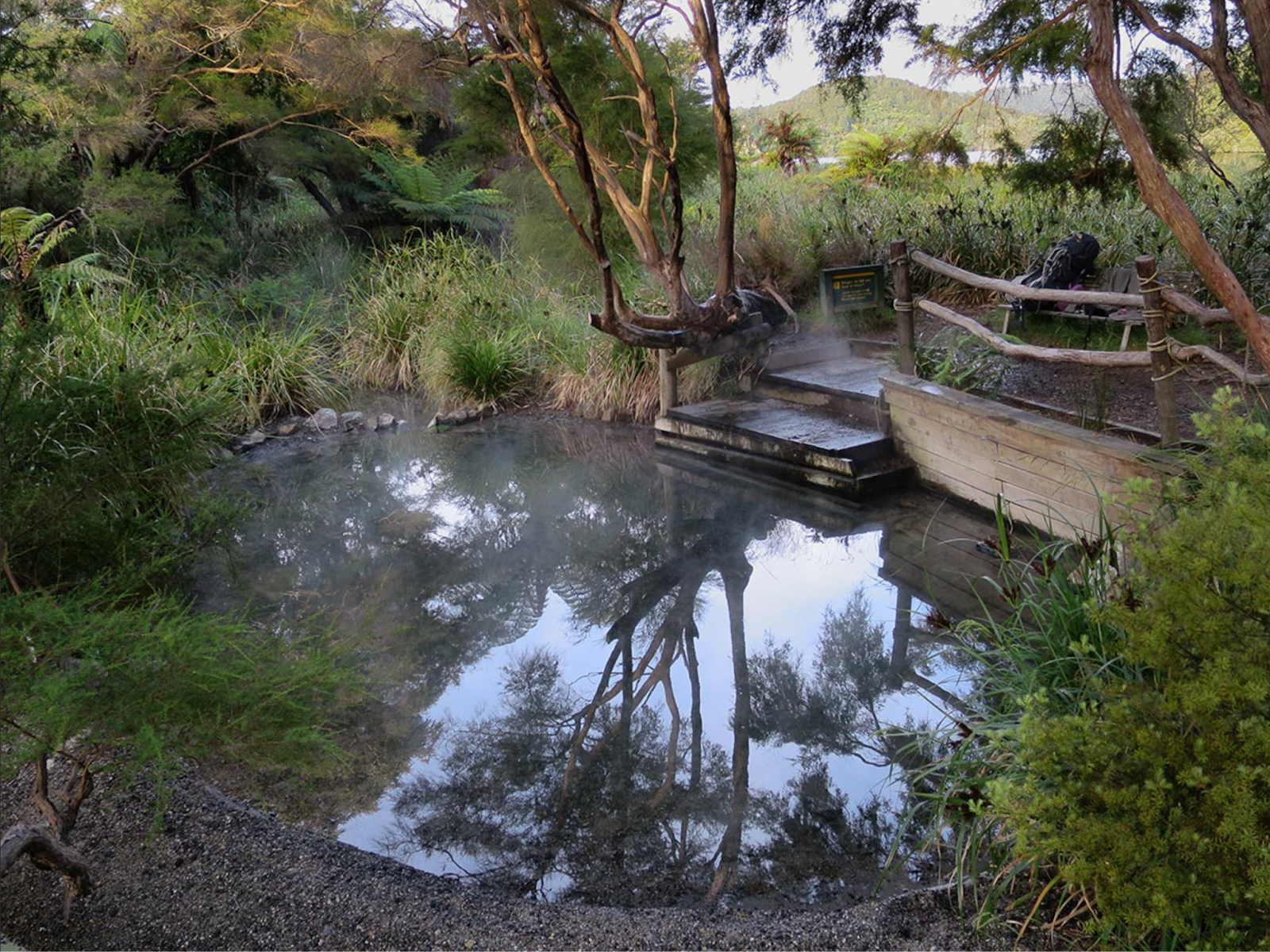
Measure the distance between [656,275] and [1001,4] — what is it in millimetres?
3074

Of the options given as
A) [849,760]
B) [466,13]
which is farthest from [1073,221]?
[849,760]

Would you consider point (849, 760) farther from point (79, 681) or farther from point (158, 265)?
point (158, 265)

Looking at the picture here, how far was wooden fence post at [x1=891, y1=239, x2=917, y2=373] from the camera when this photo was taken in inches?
269

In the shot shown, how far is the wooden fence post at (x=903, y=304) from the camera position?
6.82 meters

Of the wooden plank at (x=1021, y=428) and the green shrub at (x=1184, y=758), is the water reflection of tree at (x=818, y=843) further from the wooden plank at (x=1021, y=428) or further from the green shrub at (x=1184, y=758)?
the wooden plank at (x=1021, y=428)

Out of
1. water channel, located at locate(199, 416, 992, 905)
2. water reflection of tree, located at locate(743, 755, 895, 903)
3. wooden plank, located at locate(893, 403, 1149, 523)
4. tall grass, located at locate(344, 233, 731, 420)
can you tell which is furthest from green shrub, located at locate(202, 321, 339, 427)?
water reflection of tree, located at locate(743, 755, 895, 903)

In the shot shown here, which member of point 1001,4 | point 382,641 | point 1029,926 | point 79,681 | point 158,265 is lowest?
point 382,641

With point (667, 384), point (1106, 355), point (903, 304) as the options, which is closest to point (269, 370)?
point (667, 384)

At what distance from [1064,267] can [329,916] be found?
7.33 m

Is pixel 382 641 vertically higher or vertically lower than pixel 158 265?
lower

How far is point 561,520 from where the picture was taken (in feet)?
22.4

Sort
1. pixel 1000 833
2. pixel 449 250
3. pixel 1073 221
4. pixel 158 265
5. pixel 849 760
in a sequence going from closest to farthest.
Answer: pixel 1000 833 → pixel 849 760 → pixel 1073 221 → pixel 158 265 → pixel 449 250

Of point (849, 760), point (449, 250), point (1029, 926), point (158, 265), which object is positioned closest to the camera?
point (1029, 926)

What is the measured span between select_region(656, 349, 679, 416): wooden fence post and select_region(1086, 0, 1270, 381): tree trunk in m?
4.58
